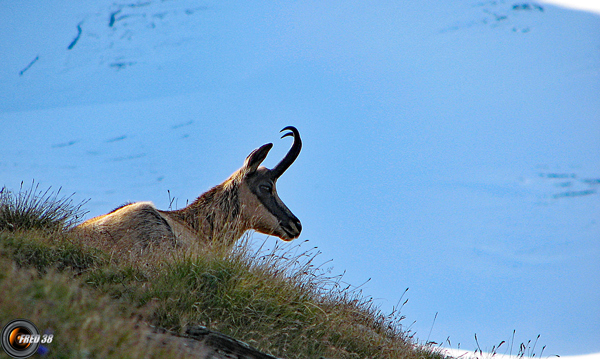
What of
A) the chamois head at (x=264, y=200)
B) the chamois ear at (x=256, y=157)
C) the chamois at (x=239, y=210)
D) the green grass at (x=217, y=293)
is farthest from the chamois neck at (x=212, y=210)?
the green grass at (x=217, y=293)

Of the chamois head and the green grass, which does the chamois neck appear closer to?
the chamois head

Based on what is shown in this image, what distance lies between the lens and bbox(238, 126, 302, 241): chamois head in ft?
31.1

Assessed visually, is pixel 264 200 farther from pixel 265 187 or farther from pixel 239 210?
pixel 239 210

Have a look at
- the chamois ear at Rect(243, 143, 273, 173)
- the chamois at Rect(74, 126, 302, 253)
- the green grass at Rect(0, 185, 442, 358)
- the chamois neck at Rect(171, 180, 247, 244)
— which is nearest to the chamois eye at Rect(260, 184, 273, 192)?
the chamois at Rect(74, 126, 302, 253)

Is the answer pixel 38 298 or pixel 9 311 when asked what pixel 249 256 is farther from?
pixel 9 311

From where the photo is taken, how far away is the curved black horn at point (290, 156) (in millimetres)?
9844

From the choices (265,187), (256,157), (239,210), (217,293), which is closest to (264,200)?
(265,187)

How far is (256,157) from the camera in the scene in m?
9.52

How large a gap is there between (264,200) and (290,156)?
1.02 m

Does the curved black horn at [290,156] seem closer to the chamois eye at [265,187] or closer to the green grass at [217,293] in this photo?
the chamois eye at [265,187]

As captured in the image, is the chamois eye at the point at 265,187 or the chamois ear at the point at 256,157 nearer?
the chamois ear at the point at 256,157

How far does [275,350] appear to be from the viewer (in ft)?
19.2

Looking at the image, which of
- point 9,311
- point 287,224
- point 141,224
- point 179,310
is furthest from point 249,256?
point 9,311

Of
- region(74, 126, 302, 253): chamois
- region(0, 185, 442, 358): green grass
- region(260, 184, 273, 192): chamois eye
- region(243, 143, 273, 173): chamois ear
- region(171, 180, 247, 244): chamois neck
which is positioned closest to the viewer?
region(0, 185, 442, 358): green grass
